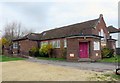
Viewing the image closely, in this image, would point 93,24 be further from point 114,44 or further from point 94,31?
point 114,44

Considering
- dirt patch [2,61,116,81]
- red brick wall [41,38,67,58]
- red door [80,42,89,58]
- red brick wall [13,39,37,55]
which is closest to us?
dirt patch [2,61,116,81]

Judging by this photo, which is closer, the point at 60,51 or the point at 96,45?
the point at 96,45

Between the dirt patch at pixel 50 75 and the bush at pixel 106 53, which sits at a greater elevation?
the bush at pixel 106 53

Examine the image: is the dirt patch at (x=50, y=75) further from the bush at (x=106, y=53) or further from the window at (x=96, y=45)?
the bush at (x=106, y=53)

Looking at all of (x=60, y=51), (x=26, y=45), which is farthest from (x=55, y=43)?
(x=26, y=45)

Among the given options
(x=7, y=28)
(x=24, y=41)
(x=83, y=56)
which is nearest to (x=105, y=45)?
(x=83, y=56)

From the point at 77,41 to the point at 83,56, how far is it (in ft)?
8.30

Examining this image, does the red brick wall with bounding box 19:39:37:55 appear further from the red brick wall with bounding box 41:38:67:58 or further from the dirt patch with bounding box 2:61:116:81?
the dirt patch with bounding box 2:61:116:81

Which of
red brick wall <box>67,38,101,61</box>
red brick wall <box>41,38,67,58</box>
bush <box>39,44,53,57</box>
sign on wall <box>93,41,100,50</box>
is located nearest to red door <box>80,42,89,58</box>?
red brick wall <box>67,38,101,61</box>

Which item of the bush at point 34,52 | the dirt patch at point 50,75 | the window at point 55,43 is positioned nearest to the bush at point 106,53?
the window at point 55,43

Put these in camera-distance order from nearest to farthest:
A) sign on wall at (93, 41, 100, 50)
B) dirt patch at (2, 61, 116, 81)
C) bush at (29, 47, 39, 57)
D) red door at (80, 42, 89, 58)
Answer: dirt patch at (2, 61, 116, 81)
red door at (80, 42, 89, 58)
sign on wall at (93, 41, 100, 50)
bush at (29, 47, 39, 57)

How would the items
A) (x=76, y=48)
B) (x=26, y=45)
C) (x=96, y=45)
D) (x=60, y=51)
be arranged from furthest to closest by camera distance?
1. (x=26, y=45)
2. (x=60, y=51)
3. (x=96, y=45)
4. (x=76, y=48)

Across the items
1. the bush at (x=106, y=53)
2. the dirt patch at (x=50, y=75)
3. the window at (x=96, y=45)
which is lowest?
the dirt patch at (x=50, y=75)

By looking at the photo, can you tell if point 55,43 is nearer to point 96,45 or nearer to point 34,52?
point 34,52
